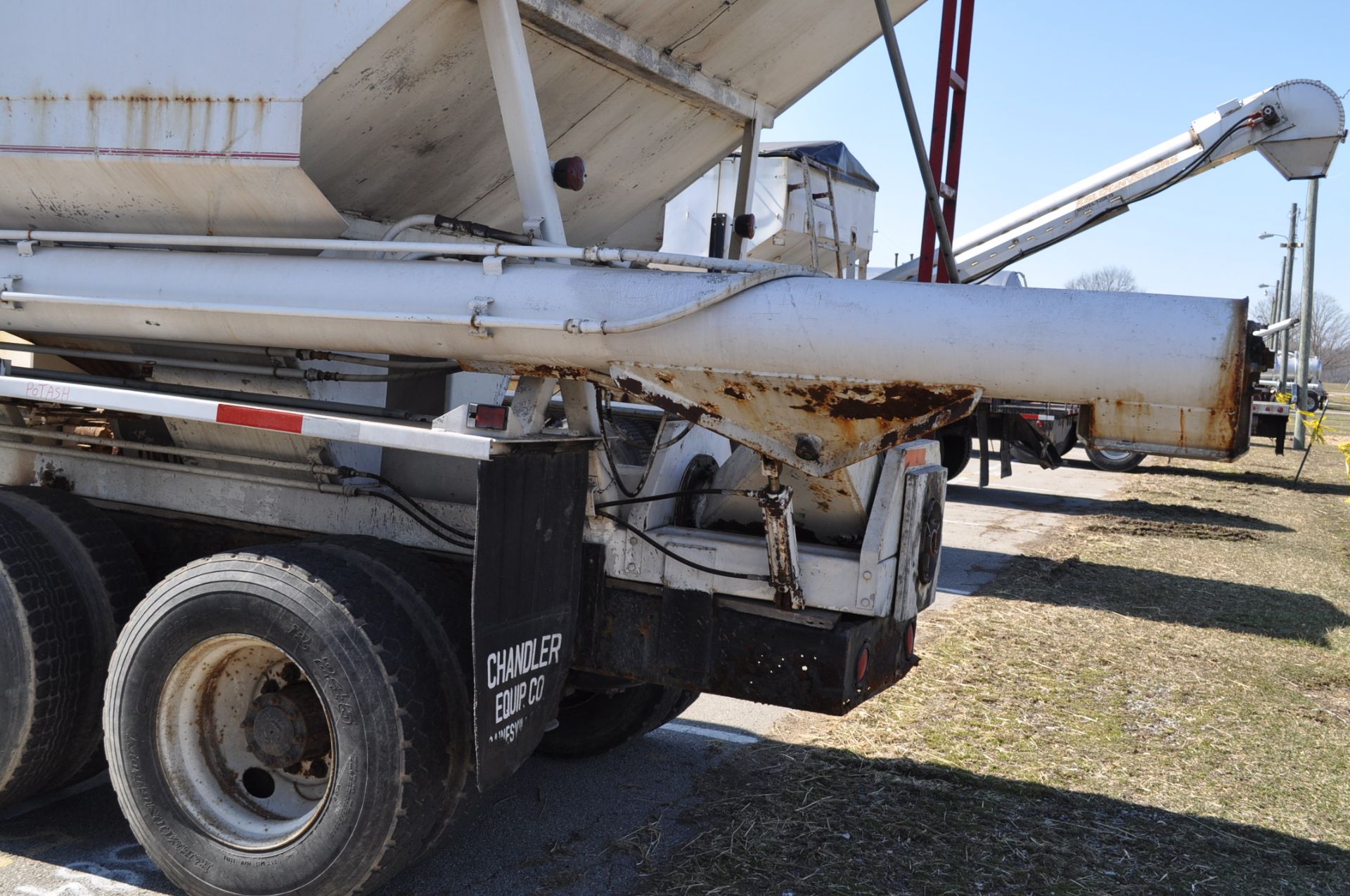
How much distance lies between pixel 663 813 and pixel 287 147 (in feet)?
8.49

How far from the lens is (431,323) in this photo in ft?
10.9

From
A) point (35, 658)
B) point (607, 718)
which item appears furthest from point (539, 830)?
point (35, 658)

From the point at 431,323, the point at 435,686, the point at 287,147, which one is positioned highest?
the point at 287,147

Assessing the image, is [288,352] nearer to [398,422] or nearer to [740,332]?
[398,422]

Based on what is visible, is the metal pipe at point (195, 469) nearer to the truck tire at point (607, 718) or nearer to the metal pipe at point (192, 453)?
the metal pipe at point (192, 453)

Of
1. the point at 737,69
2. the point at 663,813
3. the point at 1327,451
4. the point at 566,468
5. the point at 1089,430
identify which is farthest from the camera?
the point at 1327,451

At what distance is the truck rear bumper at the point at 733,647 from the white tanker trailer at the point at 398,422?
1 centimetres

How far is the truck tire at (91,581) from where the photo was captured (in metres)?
3.76

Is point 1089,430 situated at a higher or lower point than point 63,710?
higher

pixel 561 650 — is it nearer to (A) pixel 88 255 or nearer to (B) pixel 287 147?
(B) pixel 287 147

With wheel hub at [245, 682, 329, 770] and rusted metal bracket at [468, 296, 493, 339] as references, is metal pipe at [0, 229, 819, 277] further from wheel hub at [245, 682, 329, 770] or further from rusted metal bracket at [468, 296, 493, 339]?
wheel hub at [245, 682, 329, 770]

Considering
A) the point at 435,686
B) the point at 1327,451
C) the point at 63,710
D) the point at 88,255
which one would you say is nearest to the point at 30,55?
the point at 88,255

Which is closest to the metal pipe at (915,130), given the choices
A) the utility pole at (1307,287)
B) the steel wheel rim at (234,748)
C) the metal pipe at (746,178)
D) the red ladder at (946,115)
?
the red ladder at (946,115)

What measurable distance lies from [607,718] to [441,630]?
1.51 meters
